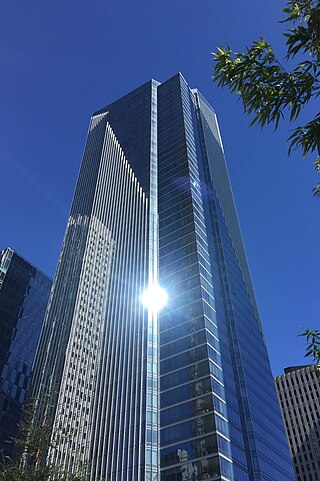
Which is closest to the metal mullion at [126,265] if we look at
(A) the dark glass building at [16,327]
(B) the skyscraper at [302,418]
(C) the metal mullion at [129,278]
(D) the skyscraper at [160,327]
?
(C) the metal mullion at [129,278]

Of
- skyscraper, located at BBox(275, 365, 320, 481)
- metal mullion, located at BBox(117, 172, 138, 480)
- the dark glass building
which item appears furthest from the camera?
skyscraper, located at BBox(275, 365, 320, 481)

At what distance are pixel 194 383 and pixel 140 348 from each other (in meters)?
16.5

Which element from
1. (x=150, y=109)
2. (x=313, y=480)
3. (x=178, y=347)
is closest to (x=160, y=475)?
(x=178, y=347)

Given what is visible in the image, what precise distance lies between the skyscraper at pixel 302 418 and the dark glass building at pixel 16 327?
313ft

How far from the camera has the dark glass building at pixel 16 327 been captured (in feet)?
385

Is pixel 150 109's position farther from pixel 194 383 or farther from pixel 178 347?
pixel 194 383

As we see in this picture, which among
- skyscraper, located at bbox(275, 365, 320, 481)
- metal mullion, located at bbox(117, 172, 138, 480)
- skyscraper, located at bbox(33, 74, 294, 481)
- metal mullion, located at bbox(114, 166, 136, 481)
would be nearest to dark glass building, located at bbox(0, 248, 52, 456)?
skyscraper, located at bbox(33, 74, 294, 481)

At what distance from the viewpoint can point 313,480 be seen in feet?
474

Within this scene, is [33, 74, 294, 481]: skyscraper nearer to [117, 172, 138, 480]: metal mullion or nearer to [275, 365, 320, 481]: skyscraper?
[117, 172, 138, 480]: metal mullion

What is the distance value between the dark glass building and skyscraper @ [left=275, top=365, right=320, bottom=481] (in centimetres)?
9541

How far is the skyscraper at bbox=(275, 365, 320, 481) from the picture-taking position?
14862 centimetres

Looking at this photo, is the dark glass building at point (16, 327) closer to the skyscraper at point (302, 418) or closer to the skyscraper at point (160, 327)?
the skyscraper at point (160, 327)

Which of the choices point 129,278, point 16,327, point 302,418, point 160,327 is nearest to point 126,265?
point 129,278

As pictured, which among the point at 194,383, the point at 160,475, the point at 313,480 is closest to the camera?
the point at 160,475
